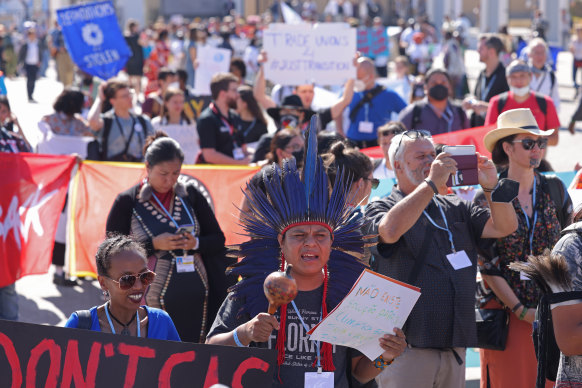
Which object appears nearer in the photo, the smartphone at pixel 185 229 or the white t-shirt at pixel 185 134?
the smartphone at pixel 185 229

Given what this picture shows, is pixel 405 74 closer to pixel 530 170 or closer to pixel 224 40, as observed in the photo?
pixel 224 40

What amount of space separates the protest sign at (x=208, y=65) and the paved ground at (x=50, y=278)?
2.84 metres

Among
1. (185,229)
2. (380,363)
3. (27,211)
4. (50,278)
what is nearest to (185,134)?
(50,278)

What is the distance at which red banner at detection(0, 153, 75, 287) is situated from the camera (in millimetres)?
7180

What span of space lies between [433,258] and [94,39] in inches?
310

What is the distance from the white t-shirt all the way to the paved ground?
4.53 feet

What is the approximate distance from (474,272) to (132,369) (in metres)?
1.84

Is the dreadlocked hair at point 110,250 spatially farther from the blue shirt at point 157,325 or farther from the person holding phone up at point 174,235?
the person holding phone up at point 174,235

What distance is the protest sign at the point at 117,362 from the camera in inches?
136

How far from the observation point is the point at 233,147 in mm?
8469

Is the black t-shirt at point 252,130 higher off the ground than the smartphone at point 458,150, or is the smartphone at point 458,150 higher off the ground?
the smartphone at point 458,150

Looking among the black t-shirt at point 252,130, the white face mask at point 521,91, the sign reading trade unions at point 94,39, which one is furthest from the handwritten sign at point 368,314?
the sign reading trade unions at point 94,39

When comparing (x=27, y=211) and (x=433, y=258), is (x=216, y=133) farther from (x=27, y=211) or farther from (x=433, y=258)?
(x=433, y=258)

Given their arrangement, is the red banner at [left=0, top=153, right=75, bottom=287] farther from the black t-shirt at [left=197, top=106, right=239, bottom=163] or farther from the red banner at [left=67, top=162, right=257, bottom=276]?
the black t-shirt at [left=197, top=106, right=239, bottom=163]
